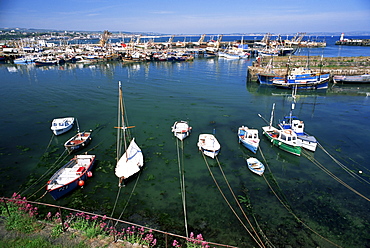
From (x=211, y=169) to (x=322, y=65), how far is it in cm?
6968

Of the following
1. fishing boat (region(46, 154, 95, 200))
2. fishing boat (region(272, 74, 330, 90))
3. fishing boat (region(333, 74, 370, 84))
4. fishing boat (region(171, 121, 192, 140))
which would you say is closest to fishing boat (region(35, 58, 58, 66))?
fishing boat (region(171, 121, 192, 140))

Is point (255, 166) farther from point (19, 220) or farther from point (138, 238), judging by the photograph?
point (19, 220)

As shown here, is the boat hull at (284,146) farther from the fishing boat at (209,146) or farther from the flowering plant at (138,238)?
the flowering plant at (138,238)

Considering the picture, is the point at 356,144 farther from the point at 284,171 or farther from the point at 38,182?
the point at 38,182

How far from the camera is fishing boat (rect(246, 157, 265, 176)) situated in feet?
75.7

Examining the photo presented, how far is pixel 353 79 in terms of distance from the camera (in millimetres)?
62094

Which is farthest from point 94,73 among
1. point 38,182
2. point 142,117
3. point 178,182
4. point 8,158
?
point 178,182

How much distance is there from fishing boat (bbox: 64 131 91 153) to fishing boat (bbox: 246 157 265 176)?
65.7 feet

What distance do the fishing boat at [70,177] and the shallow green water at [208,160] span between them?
2.67 ft

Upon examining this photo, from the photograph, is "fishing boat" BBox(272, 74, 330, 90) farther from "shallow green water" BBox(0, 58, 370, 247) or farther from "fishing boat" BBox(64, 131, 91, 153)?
"fishing boat" BBox(64, 131, 91, 153)

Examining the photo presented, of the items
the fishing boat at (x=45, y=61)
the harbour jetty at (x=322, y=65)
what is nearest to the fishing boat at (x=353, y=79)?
the harbour jetty at (x=322, y=65)

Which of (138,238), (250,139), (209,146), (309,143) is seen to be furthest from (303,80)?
(138,238)

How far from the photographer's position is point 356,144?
29.4 m

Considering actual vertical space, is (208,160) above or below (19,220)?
below
